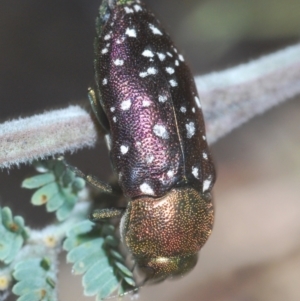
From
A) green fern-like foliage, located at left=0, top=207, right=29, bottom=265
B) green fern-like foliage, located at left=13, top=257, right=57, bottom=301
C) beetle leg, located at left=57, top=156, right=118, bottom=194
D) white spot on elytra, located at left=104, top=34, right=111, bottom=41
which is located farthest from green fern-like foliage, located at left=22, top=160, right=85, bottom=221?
white spot on elytra, located at left=104, top=34, right=111, bottom=41

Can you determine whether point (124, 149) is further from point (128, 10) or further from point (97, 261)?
point (128, 10)

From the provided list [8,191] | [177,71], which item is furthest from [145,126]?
[8,191]

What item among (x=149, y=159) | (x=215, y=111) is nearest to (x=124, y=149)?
(x=149, y=159)

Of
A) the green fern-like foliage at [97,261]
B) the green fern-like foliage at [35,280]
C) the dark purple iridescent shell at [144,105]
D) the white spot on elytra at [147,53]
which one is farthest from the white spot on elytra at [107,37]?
the green fern-like foliage at [35,280]

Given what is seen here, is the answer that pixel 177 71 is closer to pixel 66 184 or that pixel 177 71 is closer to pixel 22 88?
pixel 66 184

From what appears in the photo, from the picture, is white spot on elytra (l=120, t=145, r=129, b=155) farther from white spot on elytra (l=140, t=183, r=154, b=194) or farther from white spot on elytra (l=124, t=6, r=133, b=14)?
white spot on elytra (l=124, t=6, r=133, b=14)

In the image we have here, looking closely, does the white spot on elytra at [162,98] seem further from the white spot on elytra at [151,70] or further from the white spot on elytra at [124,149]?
the white spot on elytra at [124,149]
